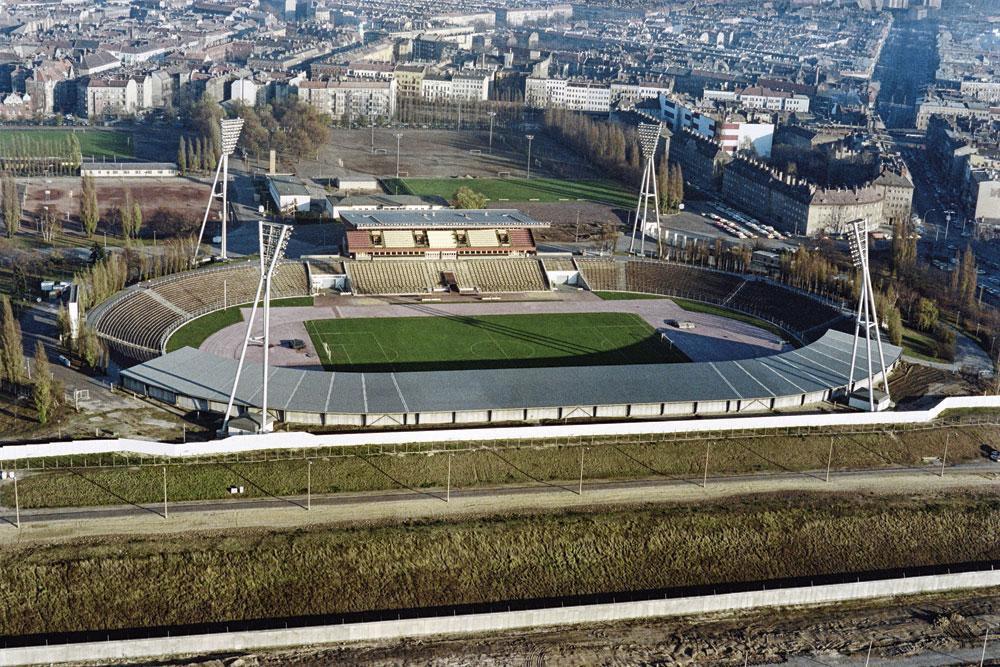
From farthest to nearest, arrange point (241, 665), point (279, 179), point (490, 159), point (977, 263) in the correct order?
point (490, 159) → point (279, 179) → point (977, 263) → point (241, 665)

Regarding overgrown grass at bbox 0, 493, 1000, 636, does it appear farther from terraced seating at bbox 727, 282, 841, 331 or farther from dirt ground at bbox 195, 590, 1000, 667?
terraced seating at bbox 727, 282, 841, 331

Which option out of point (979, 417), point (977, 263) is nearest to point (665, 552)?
point (979, 417)

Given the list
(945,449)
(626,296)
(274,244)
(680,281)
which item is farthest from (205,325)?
(945,449)

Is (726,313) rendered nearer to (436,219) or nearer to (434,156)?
(436,219)

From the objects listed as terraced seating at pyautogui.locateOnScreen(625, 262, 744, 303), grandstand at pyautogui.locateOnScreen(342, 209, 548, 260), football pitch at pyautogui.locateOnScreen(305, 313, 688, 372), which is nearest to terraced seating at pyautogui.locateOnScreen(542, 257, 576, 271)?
grandstand at pyautogui.locateOnScreen(342, 209, 548, 260)

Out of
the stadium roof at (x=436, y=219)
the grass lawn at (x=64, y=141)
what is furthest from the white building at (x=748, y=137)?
the grass lawn at (x=64, y=141)

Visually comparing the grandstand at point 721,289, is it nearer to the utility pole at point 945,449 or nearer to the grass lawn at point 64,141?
the utility pole at point 945,449

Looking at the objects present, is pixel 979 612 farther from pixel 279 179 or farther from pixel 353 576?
pixel 279 179
